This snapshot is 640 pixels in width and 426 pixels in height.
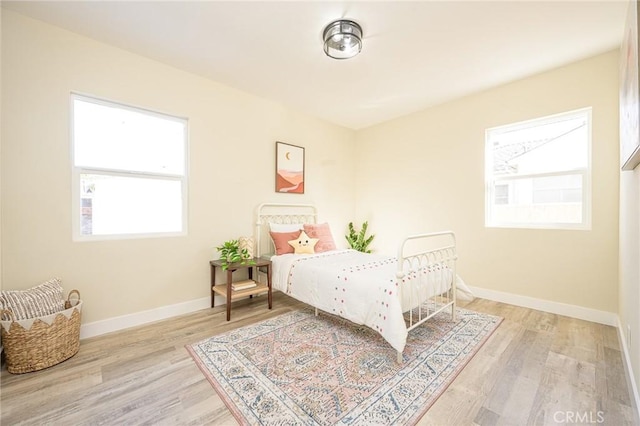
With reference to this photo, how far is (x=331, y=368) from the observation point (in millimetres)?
1907

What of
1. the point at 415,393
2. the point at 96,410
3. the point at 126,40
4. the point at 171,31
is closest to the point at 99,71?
the point at 126,40

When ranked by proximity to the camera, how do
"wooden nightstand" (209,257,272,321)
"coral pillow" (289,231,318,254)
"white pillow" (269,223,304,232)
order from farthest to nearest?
1. "white pillow" (269,223,304,232)
2. "coral pillow" (289,231,318,254)
3. "wooden nightstand" (209,257,272,321)

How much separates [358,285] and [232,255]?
150 cm

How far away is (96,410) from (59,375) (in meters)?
0.63

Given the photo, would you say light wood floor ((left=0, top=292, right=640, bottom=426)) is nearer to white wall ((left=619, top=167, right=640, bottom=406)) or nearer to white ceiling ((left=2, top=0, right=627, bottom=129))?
white wall ((left=619, top=167, right=640, bottom=406))

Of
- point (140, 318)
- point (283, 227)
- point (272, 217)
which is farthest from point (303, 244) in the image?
point (140, 318)

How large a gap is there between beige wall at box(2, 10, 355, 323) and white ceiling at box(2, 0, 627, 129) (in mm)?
200

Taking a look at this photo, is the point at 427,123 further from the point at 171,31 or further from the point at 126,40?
the point at 126,40

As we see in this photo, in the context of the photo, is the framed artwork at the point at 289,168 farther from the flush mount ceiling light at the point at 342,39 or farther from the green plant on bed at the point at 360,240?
the flush mount ceiling light at the point at 342,39

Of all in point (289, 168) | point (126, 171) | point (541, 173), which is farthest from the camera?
point (289, 168)

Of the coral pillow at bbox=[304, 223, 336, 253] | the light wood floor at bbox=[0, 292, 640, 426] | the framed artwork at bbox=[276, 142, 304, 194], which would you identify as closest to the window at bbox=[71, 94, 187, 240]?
the light wood floor at bbox=[0, 292, 640, 426]

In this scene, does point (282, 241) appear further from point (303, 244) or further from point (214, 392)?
point (214, 392)

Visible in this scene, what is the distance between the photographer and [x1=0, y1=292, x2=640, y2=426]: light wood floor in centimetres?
147

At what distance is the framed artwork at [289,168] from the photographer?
383 centimetres
